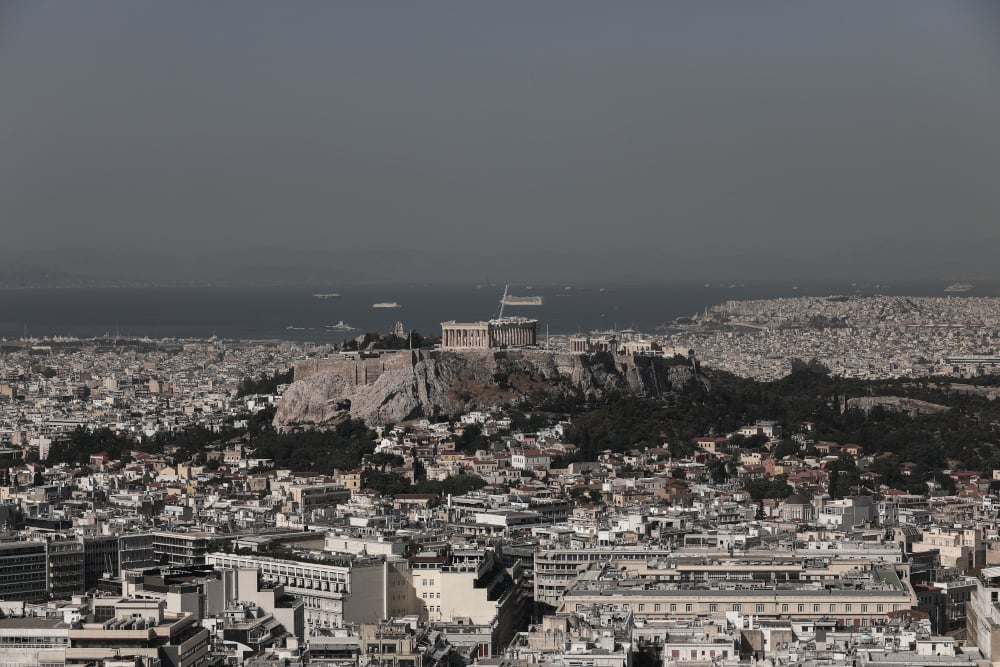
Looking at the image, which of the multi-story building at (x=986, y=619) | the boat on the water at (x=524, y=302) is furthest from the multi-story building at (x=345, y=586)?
the boat on the water at (x=524, y=302)

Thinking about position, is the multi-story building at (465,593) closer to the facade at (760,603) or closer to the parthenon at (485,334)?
the facade at (760,603)

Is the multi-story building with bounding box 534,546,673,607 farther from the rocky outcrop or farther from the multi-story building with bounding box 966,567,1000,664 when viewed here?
the rocky outcrop

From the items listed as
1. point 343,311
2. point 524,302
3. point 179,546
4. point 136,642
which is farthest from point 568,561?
point 343,311

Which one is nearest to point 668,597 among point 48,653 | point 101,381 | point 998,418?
point 48,653

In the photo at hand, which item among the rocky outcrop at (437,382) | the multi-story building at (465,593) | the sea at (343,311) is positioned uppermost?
the sea at (343,311)

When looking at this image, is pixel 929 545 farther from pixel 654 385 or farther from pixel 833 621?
pixel 654 385

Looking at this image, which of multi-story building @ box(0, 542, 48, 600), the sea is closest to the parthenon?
multi-story building @ box(0, 542, 48, 600)
